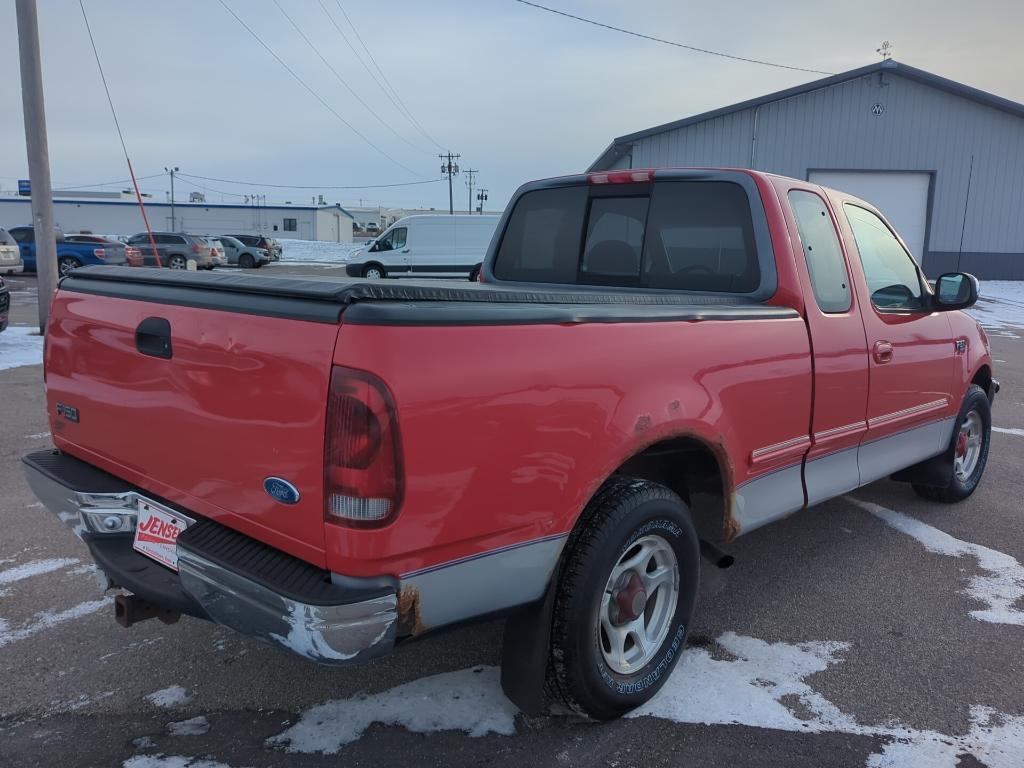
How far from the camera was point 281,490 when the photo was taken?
82.1 inches

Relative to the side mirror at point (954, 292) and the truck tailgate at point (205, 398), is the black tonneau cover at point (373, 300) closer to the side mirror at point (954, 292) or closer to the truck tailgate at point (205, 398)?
the truck tailgate at point (205, 398)

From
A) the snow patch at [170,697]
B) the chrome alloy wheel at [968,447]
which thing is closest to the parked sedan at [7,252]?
the snow patch at [170,697]

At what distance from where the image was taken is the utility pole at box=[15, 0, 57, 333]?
35.3 ft

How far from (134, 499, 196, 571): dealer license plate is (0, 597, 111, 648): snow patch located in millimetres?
1097

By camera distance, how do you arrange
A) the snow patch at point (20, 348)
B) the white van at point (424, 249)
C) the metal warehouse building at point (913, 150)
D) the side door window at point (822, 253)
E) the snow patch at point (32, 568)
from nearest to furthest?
1. the side door window at point (822, 253)
2. the snow patch at point (32, 568)
3. the snow patch at point (20, 348)
4. the white van at point (424, 249)
5. the metal warehouse building at point (913, 150)

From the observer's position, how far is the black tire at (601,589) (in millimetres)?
2418

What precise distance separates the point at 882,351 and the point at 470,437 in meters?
2.64

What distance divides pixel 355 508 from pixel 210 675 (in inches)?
58.8

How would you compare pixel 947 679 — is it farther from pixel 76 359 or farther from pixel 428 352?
pixel 76 359

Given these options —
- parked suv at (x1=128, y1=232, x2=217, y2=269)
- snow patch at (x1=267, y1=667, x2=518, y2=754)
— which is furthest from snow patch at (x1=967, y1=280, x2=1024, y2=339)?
parked suv at (x1=128, y1=232, x2=217, y2=269)

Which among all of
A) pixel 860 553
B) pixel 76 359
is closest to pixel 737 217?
pixel 860 553

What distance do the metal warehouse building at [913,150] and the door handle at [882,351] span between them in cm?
2518

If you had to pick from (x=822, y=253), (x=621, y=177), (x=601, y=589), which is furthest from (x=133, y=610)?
(x=822, y=253)

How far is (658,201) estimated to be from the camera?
3.90 m
